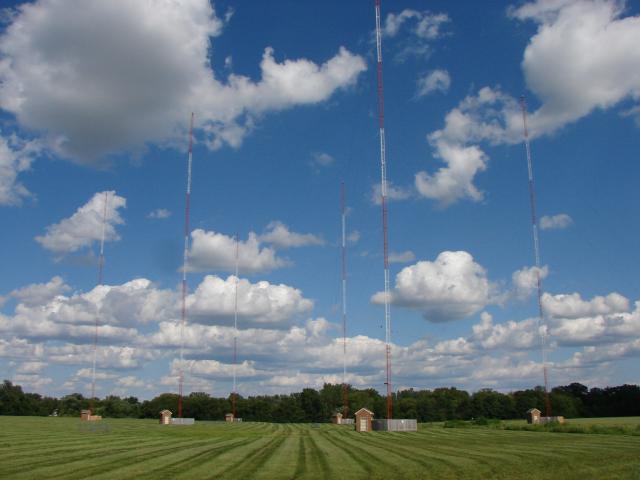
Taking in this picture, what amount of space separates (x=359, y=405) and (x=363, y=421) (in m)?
91.5

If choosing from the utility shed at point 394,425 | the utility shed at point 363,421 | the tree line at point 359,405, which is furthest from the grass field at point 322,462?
the tree line at point 359,405

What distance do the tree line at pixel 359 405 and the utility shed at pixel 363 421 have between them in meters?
75.8

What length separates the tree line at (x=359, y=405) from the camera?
508ft

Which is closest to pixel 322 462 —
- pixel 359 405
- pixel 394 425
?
pixel 394 425

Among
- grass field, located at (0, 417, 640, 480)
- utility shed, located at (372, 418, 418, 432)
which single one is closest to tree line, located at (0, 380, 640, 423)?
utility shed, located at (372, 418, 418, 432)

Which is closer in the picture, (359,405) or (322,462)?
(322,462)

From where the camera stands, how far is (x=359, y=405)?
564 ft

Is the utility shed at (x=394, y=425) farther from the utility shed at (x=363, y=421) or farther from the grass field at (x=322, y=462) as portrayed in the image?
the grass field at (x=322, y=462)

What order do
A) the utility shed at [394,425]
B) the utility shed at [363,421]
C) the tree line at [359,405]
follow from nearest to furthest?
1. the utility shed at [394,425]
2. the utility shed at [363,421]
3. the tree line at [359,405]

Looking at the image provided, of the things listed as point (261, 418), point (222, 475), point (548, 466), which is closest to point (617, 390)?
point (261, 418)

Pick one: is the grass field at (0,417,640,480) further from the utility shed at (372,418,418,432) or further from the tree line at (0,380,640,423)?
the tree line at (0,380,640,423)

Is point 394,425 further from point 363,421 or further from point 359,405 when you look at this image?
point 359,405

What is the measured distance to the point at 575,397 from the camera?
16088 centimetres

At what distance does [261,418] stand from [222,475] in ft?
499
